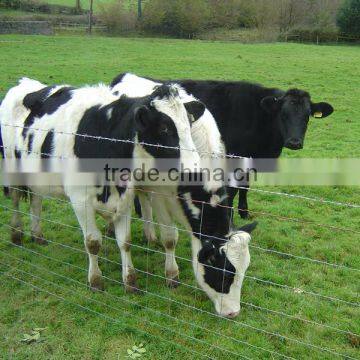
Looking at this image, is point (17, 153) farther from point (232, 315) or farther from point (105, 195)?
point (232, 315)

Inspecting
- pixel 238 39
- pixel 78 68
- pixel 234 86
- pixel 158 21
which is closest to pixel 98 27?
pixel 158 21

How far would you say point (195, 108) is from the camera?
4867 millimetres

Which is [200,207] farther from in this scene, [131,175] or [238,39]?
[238,39]

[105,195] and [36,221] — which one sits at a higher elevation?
[105,195]

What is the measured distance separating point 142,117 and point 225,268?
1.58 metres

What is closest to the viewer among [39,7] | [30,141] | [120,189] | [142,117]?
[142,117]

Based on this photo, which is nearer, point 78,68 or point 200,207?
point 200,207

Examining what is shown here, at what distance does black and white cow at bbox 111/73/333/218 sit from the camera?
22.2ft

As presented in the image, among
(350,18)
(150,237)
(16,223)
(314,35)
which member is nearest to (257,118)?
(150,237)

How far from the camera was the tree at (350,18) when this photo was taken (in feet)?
138

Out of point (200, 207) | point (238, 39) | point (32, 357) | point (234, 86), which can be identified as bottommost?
point (32, 357)

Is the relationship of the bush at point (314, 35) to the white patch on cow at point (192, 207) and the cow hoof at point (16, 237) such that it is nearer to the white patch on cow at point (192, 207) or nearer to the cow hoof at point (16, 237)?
the cow hoof at point (16, 237)

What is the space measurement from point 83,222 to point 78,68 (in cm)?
1783

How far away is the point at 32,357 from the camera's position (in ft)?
13.0
